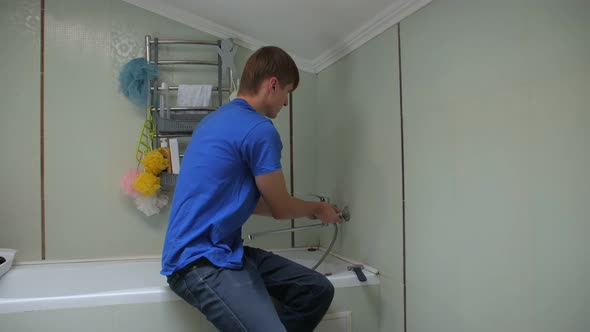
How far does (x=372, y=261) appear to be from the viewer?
5.74 ft

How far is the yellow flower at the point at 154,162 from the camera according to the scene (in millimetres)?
1942

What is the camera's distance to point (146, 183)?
1938 millimetres

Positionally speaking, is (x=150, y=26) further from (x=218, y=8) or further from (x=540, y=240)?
(x=540, y=240)

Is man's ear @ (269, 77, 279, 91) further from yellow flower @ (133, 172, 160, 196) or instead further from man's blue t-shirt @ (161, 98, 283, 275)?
yellow flower @ (133, 172, 160, 196)

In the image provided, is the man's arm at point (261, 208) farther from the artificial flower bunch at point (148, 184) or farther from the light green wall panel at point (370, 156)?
the artificial flower bunch at point (148, 184)

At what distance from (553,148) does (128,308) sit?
1471 millimetres

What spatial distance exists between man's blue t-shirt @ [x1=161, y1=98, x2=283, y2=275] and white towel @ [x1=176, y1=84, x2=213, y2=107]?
0.94 metres

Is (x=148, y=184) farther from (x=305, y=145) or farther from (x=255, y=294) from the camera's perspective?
(x=255, y=294)

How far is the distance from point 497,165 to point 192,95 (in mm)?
1576

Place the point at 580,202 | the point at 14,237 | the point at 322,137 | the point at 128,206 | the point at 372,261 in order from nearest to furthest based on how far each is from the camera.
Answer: the point at 580,202
the point at 372,261
the point at 14,237
the point at 128,206
the point at 322,137

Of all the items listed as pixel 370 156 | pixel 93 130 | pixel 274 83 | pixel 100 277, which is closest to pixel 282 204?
pixel 274 83

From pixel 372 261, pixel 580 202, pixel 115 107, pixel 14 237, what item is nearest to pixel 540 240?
pixel 580 202

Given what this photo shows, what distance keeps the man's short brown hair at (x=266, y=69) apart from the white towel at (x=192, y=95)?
80 centimetres

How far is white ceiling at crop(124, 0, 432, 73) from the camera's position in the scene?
64.8 inches
